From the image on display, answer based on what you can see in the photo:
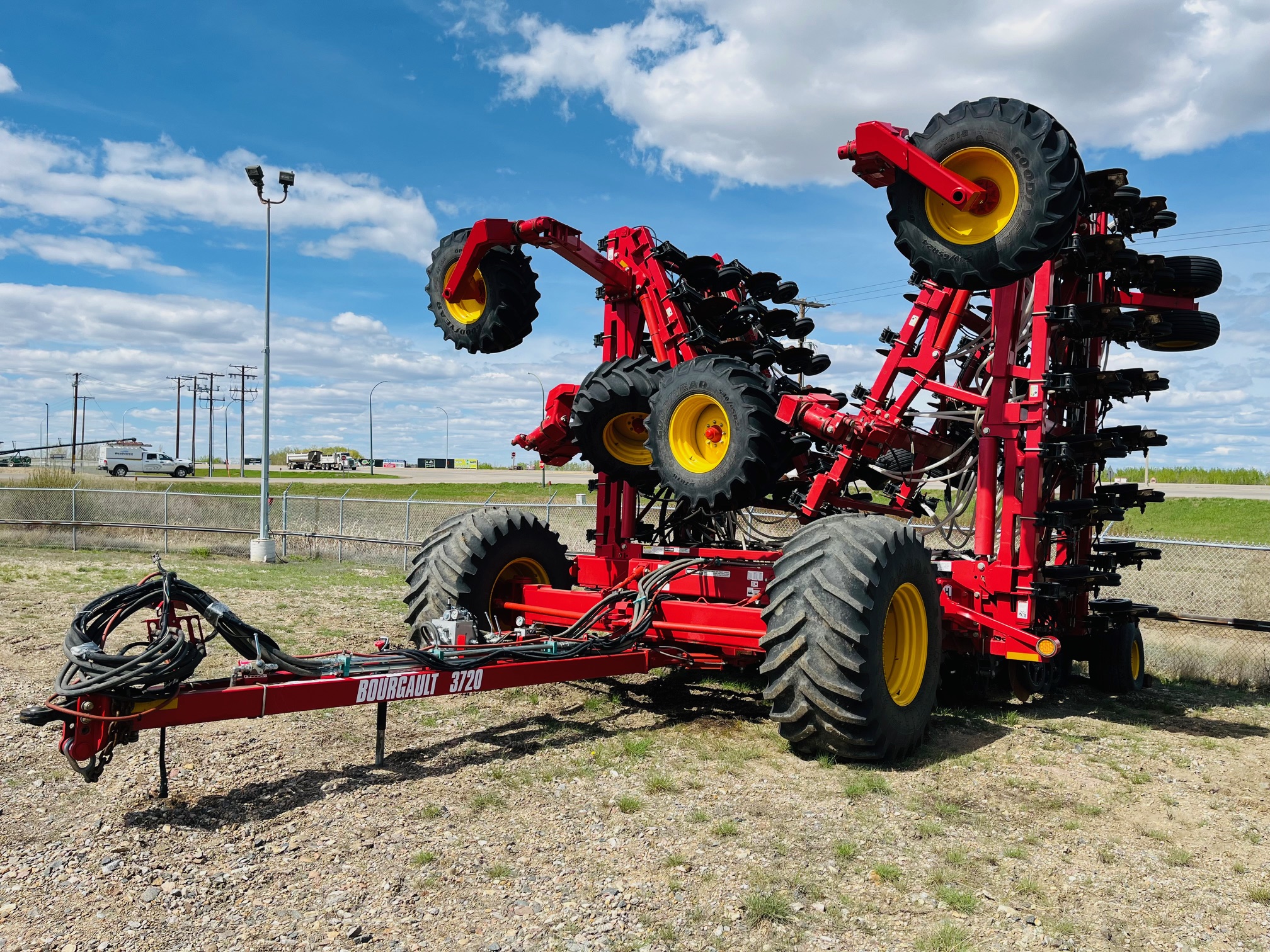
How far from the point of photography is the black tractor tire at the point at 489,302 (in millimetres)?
8430

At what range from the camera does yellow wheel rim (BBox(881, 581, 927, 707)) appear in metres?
6.01

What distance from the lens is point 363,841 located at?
14.1 feet

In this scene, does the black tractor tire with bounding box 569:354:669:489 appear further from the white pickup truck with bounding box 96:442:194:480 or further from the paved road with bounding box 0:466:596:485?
the white pickup truck with bounding box 96:442:194:480

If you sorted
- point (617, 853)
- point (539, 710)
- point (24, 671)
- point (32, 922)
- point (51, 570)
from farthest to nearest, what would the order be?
point (51, 570) < point (24, 671) < point (539, 710) < point (617, 853) < point (32, 922)

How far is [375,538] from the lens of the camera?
1906 cm

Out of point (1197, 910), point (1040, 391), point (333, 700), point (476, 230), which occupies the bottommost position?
point (1197, 910)

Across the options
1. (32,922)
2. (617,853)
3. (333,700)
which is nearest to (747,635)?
(617,853)

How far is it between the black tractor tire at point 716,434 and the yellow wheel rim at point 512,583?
5.75 feet

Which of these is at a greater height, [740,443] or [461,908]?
[740,443]

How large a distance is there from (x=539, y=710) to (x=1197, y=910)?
13.7 feet

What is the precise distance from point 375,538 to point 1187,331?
14921 mm

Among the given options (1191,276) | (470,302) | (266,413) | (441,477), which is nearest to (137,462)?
(441,477)

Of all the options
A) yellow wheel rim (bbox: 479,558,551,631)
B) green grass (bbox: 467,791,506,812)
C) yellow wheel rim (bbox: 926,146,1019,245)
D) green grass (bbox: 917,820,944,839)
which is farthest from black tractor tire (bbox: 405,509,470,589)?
green grass (bbox: 917,820,944,839)

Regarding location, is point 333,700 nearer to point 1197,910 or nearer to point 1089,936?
point 1089,936
